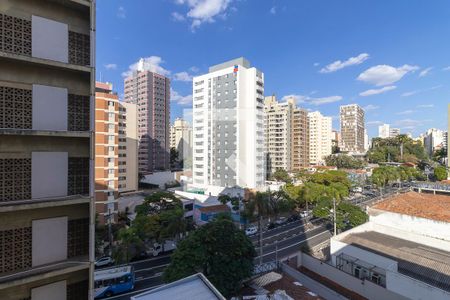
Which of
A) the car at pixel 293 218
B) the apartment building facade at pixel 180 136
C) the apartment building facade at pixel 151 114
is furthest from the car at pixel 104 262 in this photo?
the apartment building facade at pixel 180 136

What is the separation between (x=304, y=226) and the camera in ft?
126

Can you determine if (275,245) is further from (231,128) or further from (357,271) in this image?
(231,128)

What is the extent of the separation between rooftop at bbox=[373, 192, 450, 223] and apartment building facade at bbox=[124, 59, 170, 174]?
7077 cm

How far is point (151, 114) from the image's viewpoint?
9281cm

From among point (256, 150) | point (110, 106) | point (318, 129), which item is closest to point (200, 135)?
point (256, 150)

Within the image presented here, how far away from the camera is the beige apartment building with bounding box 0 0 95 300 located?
284 inches

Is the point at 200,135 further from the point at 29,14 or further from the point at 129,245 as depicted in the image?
the point at 29,14

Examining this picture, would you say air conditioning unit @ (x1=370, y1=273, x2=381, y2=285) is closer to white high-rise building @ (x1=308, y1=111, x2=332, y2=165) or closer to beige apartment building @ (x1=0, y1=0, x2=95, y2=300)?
beige apartment building @ (x1=0, y1=0, x2=95, y2=300)

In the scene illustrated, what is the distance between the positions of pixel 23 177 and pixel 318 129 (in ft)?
364

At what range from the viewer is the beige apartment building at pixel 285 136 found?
8306 centimetres

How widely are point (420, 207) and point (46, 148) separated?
3618 cm

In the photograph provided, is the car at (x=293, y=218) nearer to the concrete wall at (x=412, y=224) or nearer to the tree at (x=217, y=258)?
the concrete wall at (x=412, y=224)

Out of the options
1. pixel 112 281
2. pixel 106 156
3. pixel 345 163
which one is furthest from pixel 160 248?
pixel 345 163

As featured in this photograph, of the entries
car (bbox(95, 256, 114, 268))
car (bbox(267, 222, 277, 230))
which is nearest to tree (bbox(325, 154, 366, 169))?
car (bbox(267, 222, 277, 230))
